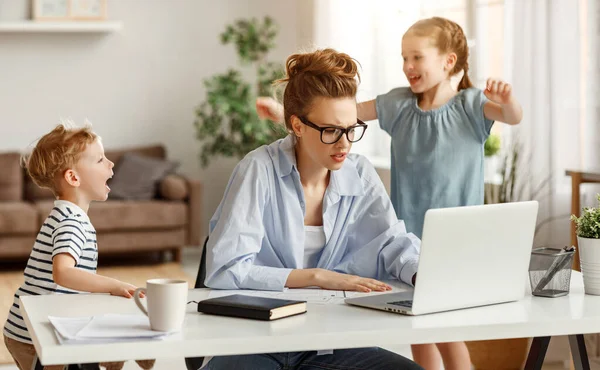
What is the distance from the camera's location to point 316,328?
157 centimetres

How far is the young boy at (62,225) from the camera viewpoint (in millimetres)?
2125

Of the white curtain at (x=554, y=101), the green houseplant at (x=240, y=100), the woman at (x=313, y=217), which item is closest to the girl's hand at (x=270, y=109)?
the woman at (x=313, y=217)

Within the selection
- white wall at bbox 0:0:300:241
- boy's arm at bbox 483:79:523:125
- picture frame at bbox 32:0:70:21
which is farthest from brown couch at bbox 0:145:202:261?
boy's arm at bbox 483:79:523:125

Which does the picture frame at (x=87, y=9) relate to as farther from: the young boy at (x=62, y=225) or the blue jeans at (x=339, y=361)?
the blue jeans at (x=339, y=361)

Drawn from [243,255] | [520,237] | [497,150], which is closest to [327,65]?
[243,255]

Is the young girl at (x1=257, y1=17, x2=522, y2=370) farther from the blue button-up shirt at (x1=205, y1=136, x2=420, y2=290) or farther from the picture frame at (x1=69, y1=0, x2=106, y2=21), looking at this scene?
the picture frame at (x1=69, y1=0, x2=106, y2=21)

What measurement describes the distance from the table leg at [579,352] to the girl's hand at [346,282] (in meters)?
0.40

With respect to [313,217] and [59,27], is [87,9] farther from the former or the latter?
[313,217]

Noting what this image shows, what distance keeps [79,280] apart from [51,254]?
23 cm

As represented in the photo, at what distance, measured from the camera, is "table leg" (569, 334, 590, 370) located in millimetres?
1845

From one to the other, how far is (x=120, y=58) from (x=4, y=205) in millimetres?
1667

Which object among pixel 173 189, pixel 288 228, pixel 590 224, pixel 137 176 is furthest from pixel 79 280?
pixel 137 176

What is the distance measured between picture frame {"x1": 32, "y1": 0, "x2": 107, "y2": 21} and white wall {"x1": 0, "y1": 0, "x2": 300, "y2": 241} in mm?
138

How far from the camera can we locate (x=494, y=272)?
1.79 meters
